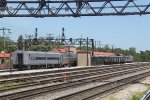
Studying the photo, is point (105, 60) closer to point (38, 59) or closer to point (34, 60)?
point (38, 59)

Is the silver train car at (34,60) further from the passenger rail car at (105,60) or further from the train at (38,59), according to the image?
the passenger rail car at (105,60)

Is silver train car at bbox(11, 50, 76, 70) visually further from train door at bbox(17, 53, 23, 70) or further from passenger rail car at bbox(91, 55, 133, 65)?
passenger rail car at bbox(91, 55, 133, 65)

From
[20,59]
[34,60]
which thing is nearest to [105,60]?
[34,60]

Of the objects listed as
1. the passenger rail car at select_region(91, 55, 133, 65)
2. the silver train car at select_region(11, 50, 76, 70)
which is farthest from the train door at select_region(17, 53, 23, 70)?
the passenger rail car at select_region(91, 55, 133, 65)

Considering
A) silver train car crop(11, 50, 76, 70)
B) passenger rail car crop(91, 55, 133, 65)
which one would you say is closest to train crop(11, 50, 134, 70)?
silver train car crop(11, 50, 76, 70)

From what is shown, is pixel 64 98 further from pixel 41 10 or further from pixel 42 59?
pixel 42 59

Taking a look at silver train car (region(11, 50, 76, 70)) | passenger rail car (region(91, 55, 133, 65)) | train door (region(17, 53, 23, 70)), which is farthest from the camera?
passenger rail car (region(91, 55, 133, 65))

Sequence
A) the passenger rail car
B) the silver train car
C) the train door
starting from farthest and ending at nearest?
the passenger rail car
the silver train car
the train door

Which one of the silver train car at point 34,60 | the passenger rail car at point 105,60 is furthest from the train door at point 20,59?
the passenger rail car at point 105,60

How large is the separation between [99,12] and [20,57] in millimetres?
29493

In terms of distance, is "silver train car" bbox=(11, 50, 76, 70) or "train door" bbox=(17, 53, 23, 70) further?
"silver train car" bbox=(11, 50, 76, 70)

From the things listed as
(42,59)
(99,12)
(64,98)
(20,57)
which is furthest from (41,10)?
(42,59)

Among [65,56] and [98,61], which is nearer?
[65,56]

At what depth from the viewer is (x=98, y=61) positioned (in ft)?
296
